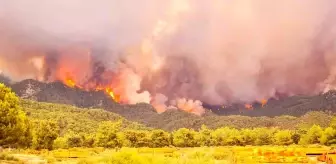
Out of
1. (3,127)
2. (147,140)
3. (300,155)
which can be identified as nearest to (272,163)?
(300,155)

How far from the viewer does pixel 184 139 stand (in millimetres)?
130500

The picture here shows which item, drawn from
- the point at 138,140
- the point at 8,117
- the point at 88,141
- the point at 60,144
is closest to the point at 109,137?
the point at 138,140

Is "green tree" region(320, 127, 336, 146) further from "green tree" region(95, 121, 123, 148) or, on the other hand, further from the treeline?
"green tree" region(95, 121, 123, 148)

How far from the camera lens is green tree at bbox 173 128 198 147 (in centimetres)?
12797

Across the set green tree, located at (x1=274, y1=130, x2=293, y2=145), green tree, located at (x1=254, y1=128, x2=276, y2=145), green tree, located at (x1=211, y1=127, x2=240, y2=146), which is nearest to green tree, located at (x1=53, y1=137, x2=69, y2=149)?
green tree, located at (x1=211, y1=127, x2=240, y2=146)

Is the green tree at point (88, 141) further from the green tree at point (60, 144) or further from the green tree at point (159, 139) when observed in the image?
the green tree at point (159, 139)

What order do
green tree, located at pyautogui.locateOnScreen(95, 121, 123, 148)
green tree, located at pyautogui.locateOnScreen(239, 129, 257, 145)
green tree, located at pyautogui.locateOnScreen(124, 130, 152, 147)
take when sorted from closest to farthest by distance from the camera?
green tree, located at pyautogui.locateOnScreen(95, 121, 123, 148), green tree, located at pyautogui.locateOnScreen(124, 130, 152, 147), green tree, located at pyautogui.locateOnScreen(239, 129, 257, 145)

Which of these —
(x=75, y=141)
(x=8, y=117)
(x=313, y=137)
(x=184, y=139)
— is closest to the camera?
(x=8, y=117)

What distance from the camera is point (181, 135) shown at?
131m

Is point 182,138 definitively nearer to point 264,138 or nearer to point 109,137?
point 109,137

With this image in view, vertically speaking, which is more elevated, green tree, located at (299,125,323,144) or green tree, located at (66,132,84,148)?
green tree, located at (66,132,84,148)

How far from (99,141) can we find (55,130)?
76.7 feet

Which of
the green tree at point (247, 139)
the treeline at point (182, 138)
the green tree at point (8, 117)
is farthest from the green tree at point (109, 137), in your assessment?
the green tree at point (8, 117)

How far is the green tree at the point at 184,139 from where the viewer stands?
127975mm
